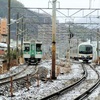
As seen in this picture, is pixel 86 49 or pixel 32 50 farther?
pixel 86 49

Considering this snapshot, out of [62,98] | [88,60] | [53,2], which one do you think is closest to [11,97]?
[62,98]

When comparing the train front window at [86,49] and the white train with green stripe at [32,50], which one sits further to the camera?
the train front window at [86,49]

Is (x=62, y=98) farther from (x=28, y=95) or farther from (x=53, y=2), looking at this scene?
(x=53, y=2)

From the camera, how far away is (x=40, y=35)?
8425 centimetres

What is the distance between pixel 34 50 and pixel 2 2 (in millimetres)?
109661

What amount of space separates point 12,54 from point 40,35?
37.7m

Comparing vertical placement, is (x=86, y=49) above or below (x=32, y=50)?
above

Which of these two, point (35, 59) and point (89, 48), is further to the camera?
point (89, 48)

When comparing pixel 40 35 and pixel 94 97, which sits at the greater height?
pixel 40 35

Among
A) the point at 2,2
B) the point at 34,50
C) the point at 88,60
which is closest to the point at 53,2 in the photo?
the point at 34,50

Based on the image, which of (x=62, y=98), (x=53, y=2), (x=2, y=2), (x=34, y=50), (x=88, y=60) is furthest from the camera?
(x=2, y=2)

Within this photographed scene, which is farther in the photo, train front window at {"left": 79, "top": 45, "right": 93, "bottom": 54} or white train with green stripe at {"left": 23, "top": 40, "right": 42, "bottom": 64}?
train front window at {"left": 79, "top": 45, "right": 93, "bottom": 54}

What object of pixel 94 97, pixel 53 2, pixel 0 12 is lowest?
pixel 94 97

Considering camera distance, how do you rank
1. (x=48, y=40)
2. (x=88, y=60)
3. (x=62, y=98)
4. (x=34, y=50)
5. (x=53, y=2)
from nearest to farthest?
(x=62, y=98) → (x=53, y=2) → (x=34, y=50) → (x=88, y=60) → (x=48, y=40)
